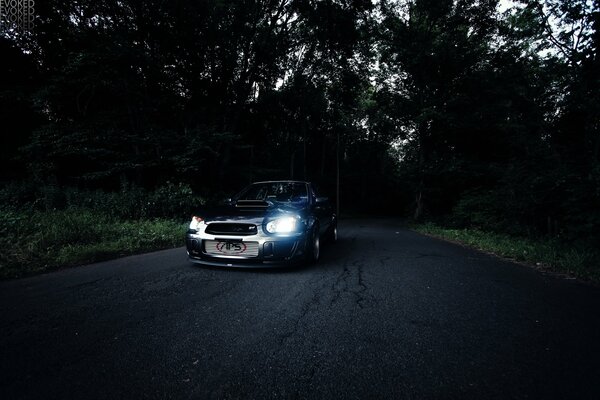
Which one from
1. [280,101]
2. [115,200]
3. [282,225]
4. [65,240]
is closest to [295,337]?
[282,225]

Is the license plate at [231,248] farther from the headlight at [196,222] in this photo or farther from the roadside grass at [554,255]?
the roadside grass at [554,255]

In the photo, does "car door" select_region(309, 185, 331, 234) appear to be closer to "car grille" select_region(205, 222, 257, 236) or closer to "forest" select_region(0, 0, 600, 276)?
"car grille" select_region(205, 222, 257, 236)

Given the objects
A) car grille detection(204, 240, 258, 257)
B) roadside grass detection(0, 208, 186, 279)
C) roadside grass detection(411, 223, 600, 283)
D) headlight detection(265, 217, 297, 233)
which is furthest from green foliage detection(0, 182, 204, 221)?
roadside grass detection(411, 223, 600, 283)

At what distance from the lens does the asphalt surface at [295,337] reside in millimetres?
1679

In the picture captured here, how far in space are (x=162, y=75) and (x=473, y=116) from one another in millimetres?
16037

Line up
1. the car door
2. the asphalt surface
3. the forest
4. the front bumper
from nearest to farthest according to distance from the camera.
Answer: the asphalt surface < the front bumper < the car door < the forest

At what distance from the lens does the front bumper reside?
Result: 4.02 metres

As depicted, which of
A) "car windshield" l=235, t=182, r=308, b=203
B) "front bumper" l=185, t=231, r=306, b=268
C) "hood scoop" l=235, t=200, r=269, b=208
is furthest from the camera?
"car windshield" l=235, t=182, r=308, b=203

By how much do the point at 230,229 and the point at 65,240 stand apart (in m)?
4.11

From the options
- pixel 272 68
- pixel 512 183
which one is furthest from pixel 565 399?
pixel 272 68

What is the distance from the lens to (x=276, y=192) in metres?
5.95

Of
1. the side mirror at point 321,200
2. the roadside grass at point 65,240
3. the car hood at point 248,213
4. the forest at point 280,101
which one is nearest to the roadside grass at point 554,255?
the forest at point 280,101

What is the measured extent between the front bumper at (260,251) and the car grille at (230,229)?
0.19ft

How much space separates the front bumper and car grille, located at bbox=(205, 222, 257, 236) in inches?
2.3
